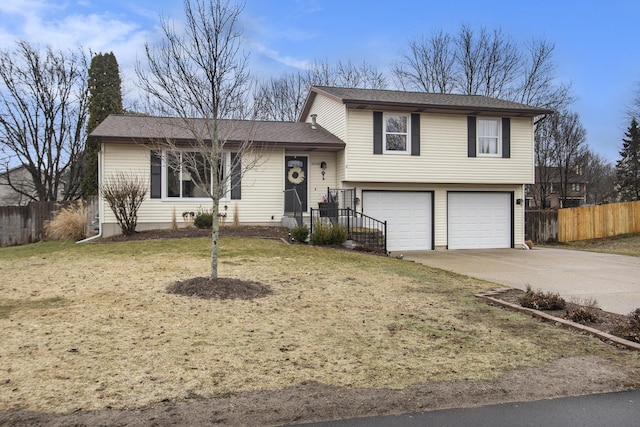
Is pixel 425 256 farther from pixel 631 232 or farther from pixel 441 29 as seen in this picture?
pixel 441 29

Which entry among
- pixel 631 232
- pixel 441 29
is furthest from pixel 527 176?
pixel 441 29

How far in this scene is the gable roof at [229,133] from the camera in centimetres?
1525

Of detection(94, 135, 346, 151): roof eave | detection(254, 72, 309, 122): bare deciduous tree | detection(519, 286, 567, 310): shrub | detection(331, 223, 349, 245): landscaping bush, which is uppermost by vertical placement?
detection(254, 72, 309, 122): bare deciduous tree

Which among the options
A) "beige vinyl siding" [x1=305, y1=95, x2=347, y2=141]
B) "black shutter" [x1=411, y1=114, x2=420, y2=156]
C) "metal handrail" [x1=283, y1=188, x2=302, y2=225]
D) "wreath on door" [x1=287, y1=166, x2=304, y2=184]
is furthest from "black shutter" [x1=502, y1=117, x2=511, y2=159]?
"metal handrail" [x1=283, y1=188, x2=302, y2=225]

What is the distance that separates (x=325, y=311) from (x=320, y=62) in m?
30.1

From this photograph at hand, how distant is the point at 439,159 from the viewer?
687 inches

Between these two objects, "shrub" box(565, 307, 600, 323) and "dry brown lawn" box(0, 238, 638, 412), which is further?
"shrub" box(565, 307, 600, 323)

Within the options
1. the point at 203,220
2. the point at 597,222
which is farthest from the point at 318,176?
the point at 597,222

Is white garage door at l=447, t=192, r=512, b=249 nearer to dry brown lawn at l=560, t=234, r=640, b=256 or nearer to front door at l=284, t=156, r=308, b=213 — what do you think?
dry brown lawn at l=560, t=234, r=640, b=256

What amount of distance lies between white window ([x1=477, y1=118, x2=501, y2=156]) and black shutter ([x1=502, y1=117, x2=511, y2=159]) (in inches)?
7.0

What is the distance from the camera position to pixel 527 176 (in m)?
18.3

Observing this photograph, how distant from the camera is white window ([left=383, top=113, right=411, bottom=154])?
17031 mm

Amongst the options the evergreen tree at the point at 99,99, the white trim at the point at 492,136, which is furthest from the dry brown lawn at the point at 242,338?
the evergreen tree at the point at 99,99

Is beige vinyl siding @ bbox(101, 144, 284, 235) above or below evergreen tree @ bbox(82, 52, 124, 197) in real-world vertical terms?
below
